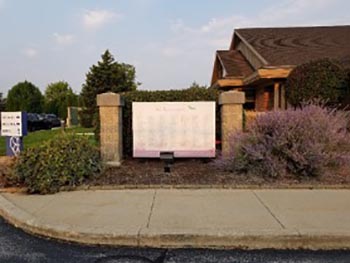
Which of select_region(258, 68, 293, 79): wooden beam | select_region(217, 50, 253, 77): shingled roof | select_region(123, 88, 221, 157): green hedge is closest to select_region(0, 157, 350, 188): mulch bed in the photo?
select_region(123, 88, 221, 157): green hedge

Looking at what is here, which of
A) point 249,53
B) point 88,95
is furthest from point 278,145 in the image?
point 88,95

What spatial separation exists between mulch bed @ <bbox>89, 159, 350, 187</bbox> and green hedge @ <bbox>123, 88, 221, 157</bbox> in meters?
1.26

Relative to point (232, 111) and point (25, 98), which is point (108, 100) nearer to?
point (232, 111)

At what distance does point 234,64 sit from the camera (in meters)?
23.8

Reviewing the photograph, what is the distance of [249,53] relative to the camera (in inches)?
880

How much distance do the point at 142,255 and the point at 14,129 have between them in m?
6.86

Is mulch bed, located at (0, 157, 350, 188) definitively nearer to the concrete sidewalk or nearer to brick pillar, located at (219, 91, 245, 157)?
the concrete sidewalk

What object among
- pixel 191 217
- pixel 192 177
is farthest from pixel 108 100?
pixel 191 217

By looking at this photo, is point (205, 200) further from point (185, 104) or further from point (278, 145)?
point (185, 104)

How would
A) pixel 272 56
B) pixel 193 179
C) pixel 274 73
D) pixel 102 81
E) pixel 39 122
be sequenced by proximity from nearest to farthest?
pixel 193 179
pixel 274 73
pixel 272 56
pixel 102 81
pixel 39 122

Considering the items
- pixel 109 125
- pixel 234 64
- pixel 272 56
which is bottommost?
pixel 109 125

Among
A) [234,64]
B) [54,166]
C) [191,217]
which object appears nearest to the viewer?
[191,217]

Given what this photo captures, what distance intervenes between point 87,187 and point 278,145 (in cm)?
393

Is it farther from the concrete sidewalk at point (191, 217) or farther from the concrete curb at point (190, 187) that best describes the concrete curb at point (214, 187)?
the concrete sidewalk at point (191, 217)
